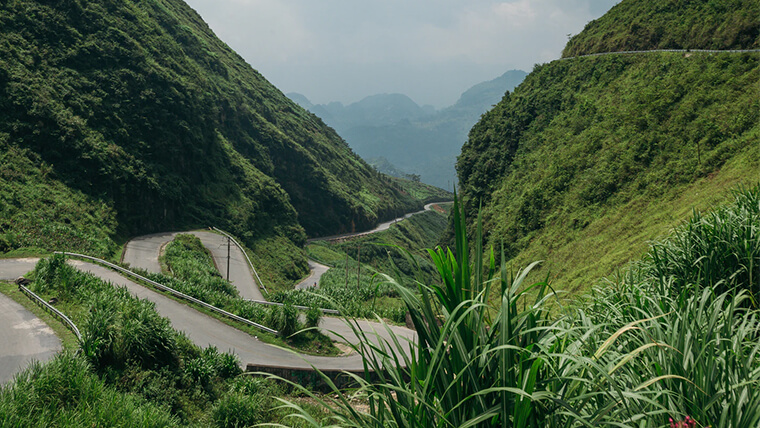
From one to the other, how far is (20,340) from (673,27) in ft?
174

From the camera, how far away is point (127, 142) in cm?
4584

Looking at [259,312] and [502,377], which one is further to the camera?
[259,312]

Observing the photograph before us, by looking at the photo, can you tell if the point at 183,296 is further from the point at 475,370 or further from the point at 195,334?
the point at 475,370

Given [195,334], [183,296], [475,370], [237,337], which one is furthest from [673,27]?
[475,370]

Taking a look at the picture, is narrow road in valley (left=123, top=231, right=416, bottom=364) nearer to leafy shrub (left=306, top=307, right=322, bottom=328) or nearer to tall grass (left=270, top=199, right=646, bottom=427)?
tall grass (left=270, top=199, right=646, bottom=427)

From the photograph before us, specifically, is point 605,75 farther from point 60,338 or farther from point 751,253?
point 60,338

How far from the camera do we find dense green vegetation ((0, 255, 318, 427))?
6531 mm

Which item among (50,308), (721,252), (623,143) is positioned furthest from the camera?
(623,143)

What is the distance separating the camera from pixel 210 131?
200 feet

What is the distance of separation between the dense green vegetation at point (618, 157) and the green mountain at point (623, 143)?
108mm

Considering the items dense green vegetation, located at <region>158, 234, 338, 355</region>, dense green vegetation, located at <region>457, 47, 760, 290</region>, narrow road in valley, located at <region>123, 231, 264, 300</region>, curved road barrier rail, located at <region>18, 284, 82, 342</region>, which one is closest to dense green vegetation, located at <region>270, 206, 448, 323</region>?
dense green vegetation, located at <region>158, 234, 338, 355</region>

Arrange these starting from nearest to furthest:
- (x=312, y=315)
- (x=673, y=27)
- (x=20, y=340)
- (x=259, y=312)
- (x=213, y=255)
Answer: (x=20, y=340)
(x=312, y=315)
(x=259, y=312)
(x=673, y=27)
(x=213, y=255)

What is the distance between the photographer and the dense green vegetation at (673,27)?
3278 centimetres

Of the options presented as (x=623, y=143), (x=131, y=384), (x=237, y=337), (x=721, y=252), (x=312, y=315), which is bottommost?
(x=237, y=337)
